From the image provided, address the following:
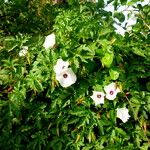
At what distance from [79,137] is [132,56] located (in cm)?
64

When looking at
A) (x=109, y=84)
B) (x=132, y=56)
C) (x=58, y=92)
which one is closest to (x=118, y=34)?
(x=132, y=56)

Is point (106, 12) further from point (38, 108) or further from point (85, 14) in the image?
point (38, 108)

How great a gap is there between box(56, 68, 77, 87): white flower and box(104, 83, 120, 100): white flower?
0.22 metres

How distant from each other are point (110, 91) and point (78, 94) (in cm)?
21

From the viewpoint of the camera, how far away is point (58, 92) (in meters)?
2.86

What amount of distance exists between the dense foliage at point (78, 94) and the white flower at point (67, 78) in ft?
0.14

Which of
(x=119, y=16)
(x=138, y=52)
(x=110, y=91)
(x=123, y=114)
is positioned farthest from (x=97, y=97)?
(x=119, y=16)

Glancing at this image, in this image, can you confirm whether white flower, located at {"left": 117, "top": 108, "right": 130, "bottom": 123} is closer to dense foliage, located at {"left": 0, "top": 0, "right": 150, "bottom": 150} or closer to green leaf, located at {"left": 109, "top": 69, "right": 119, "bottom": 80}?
dense foliage, located at {"left": 0, "top": 0, "right": 150, "bottom": 150}

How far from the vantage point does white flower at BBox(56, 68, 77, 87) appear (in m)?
2.75

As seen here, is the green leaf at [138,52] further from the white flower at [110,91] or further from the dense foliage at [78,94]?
the white flower at [110,91]

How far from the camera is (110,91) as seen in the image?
2.74 metres

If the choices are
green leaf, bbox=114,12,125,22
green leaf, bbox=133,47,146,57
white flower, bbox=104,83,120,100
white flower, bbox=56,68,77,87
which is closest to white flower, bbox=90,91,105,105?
white flower, bbox=104,83,120,100

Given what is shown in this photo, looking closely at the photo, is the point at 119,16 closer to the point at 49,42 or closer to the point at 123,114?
the point at 49,42

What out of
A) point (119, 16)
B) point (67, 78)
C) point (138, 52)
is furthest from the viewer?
point (119, 16)
